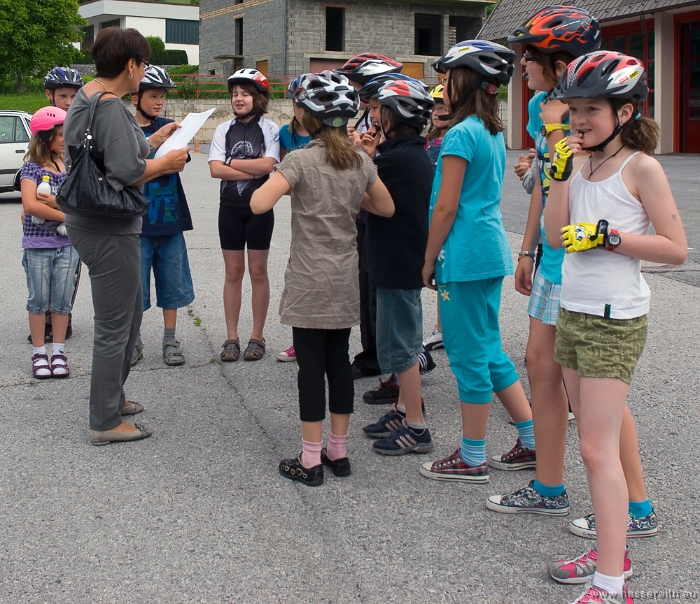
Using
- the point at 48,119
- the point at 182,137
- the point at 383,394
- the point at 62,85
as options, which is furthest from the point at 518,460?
the point at 62,85

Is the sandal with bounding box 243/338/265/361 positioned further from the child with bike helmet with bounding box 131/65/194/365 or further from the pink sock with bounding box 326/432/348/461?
the pink sock with bounding box 326/432/348/461

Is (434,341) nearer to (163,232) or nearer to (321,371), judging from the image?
(163,232)

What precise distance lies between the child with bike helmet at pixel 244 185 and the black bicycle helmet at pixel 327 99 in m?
2.04

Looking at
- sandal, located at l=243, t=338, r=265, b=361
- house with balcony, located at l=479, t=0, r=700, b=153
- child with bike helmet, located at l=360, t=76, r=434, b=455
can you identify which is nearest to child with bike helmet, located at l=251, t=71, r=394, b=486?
child with bike helmet, located at l=360, t=76, r=434, b=455

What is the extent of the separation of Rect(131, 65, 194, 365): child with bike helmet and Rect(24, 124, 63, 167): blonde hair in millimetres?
667

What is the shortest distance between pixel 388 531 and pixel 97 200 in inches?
84.9

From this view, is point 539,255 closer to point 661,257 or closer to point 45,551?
point 661,257

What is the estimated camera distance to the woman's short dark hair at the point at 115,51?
166 inches

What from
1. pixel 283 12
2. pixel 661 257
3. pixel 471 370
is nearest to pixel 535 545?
pixel 471 370

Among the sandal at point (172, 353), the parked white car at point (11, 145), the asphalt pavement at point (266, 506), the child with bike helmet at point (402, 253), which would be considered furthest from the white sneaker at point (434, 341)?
the parked white car at point (11, 145)

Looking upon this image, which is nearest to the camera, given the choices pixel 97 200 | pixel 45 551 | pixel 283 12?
pixel 45 551

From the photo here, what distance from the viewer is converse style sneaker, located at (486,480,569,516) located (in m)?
3.53

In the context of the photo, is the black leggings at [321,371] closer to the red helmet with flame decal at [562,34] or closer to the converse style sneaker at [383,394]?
the converse style sneaker at [383,394]

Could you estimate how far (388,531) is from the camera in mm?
3416
